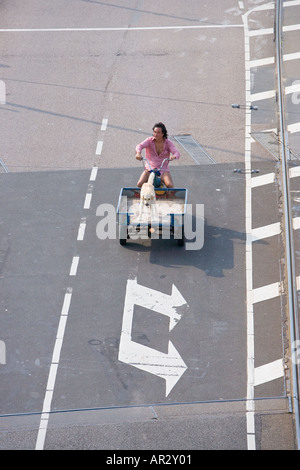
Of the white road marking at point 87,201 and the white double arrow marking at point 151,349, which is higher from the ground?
the white road marking at point 87,201

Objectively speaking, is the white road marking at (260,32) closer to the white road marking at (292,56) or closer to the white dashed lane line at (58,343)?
the white road marking at (292,56)

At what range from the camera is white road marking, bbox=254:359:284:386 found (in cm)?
1227

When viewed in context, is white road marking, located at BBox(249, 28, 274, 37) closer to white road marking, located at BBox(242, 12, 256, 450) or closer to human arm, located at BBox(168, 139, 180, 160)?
white road marking, located at BBox(242, 12, 256, 450)

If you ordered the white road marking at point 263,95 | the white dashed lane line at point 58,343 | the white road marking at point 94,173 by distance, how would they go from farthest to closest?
the white road marking at point 263,95 < the white road marking at point 94,173 < the white dashed lane line at point 58,343

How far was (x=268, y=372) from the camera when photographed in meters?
12.4

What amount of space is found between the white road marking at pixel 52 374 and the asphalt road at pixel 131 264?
0.09 ft

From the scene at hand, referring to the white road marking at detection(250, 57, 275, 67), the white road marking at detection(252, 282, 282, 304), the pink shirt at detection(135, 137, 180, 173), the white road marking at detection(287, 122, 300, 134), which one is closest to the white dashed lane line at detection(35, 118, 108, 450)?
the pink shirt at detection(135, 137, 180, 173)

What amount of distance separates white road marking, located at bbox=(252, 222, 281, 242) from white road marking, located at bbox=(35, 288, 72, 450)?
3722 mm

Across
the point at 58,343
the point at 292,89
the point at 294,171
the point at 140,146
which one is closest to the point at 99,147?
the point at 140,146

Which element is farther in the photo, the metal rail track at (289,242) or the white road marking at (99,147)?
the white road marking at (99,147)

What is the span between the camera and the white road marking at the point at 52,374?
11.4 metres

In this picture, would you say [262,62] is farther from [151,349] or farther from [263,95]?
[151,349]

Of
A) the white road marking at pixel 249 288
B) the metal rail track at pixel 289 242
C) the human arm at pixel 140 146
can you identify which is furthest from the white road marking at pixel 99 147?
the metal rail track at pixel 289 242

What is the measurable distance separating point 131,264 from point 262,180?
4.02 metres
